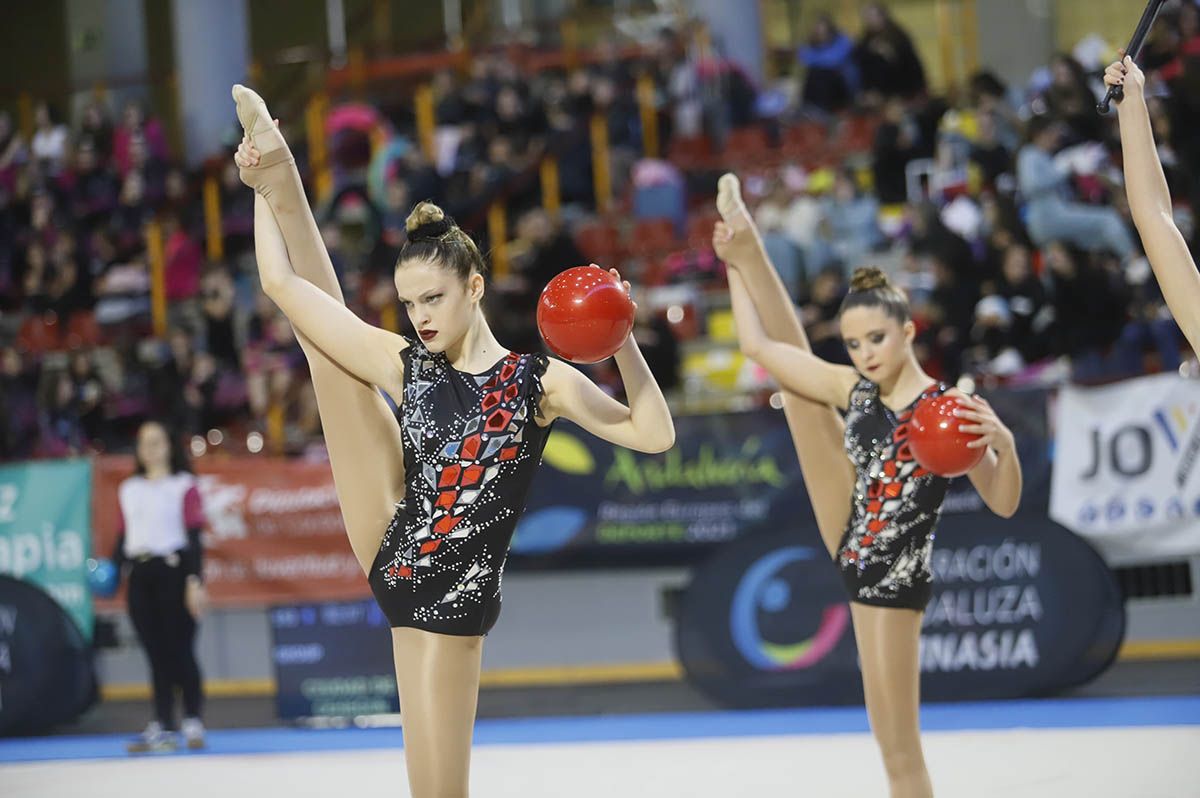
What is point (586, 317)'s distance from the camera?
3.24 m

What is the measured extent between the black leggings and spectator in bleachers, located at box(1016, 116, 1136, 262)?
547 cm

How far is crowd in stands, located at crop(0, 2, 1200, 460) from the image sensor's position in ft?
28.8

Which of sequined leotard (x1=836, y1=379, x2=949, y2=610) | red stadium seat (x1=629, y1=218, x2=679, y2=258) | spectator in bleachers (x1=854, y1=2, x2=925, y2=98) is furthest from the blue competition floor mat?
spectator in bleachers (x1=854, y1=2, x2=925, y2=98)

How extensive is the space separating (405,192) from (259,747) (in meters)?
5.63

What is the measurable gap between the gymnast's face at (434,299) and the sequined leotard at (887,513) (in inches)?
53.9

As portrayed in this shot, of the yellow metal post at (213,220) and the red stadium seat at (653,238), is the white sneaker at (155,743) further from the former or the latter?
the yellow metal post at (213,220)

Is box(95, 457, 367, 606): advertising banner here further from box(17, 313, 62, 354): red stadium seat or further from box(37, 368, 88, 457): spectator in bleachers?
box(17, 313, 62, 354): red stadium seat

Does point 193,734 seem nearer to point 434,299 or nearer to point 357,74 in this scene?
point 434,299

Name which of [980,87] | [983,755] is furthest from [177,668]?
[980,87]

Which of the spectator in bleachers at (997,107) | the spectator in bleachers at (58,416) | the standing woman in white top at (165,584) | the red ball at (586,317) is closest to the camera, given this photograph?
the red ball at (586,317)

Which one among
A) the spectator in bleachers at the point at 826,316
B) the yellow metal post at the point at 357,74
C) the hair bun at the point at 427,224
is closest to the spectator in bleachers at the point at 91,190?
the yellow metal post at the point at 357,74

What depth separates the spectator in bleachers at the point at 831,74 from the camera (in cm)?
1223

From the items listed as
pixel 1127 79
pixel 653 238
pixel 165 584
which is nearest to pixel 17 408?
pixel 165 584

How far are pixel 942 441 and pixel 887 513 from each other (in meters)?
0.44
